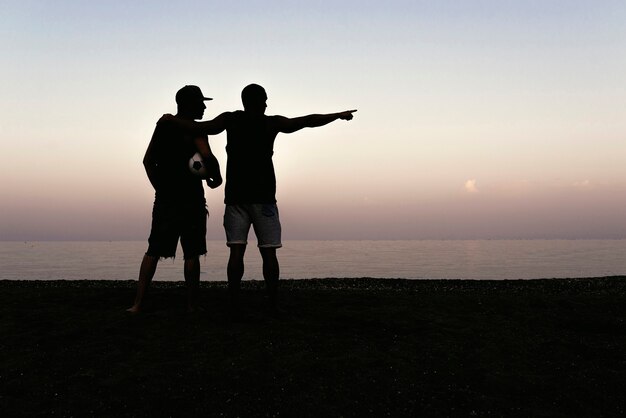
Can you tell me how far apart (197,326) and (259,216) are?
5.03ft

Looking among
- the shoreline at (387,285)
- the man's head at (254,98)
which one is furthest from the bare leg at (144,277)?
the shoreline at (387,285)

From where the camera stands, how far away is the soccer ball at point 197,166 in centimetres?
645

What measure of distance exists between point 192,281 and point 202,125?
2076 mm

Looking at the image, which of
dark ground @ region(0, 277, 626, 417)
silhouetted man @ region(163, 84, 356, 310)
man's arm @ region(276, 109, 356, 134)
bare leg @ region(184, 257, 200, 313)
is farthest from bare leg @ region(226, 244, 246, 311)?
man's arm @ region(276, 109, 356, 134)

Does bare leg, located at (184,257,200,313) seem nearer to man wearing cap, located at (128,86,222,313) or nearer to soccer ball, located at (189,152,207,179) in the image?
man wearing cap, located at (128,86,222,313)

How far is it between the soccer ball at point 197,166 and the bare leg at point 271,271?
1.22 meters

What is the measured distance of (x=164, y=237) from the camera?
21.7 ft

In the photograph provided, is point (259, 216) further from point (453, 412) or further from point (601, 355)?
point (601, 355)

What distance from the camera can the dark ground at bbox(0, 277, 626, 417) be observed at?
4.42 m

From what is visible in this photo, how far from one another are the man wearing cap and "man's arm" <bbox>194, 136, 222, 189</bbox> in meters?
0.07

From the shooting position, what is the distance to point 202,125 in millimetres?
6402

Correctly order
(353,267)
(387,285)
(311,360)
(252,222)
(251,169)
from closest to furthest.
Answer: (311,360) → (251,169) → (252,222) → (387,285) → (353,267)

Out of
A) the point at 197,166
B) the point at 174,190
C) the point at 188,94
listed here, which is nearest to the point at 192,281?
the point at 174,190

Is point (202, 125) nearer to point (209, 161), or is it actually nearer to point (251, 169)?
point (209, 161)
